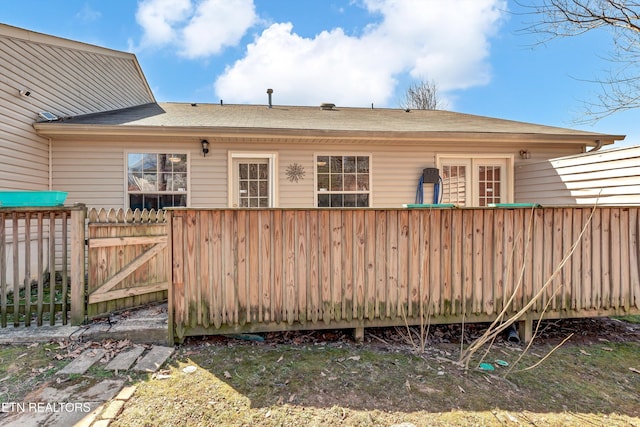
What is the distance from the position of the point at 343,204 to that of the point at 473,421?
14.3 feet

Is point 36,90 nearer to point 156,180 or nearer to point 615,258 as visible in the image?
point 156,180

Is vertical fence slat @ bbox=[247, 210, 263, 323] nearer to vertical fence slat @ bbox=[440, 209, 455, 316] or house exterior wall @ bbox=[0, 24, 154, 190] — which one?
vertical fence slat @ bbox=[440, 209, 455, 316]

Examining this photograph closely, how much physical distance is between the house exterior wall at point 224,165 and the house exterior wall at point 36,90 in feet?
1.39

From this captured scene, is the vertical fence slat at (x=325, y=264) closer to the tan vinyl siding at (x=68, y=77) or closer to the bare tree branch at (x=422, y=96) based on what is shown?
the tan vinyl siding at (x=68, y=77)

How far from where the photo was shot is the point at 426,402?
2.12 metres

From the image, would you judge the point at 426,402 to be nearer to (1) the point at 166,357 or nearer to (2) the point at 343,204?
(1) the point at 166,357

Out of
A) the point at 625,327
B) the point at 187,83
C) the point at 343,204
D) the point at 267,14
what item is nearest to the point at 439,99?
the point at 267,14

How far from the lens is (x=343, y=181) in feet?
19.5

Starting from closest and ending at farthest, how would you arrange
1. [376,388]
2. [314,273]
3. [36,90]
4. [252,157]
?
[376,388], [314,273], [36,90], [252,157]

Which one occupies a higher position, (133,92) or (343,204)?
(133,92)

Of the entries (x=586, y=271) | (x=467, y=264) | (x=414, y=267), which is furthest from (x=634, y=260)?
(x=414, y=267)

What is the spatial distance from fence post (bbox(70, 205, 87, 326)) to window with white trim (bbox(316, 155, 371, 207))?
371 centimetres

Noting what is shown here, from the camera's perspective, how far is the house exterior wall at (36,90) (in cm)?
456

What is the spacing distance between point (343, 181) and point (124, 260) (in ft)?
12.7
